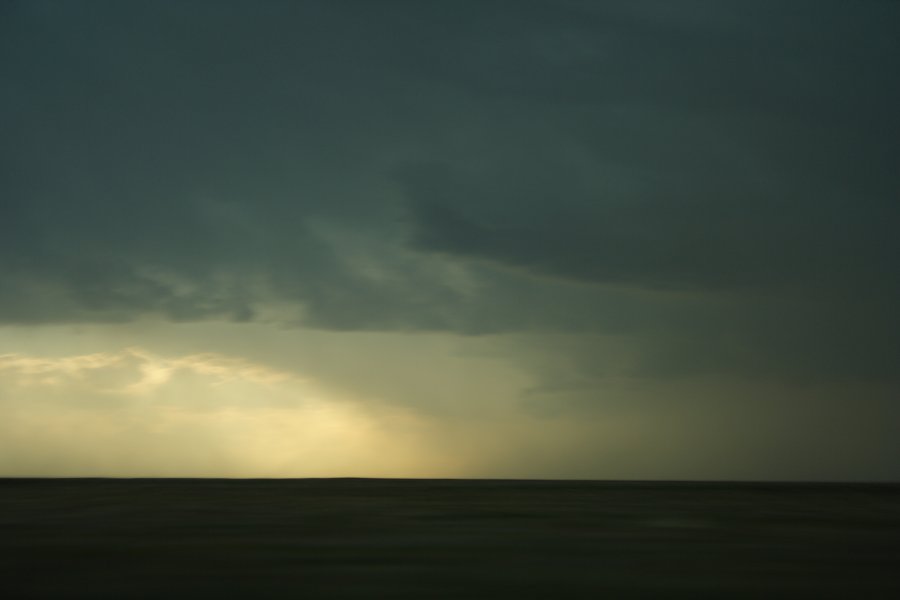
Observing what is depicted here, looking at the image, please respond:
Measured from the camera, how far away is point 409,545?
14.1 m

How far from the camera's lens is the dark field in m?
10.1

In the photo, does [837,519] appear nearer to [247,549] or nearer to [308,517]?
[308,517]

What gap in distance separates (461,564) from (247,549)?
135 inches

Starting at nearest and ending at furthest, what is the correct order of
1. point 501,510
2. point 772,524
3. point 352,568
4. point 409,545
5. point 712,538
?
1. point 352,568
2. point 409,545
3. point 712,538
4. point 772,524
5. point 501,510

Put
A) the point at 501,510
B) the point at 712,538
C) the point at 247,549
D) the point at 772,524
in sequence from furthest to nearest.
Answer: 1. the point at 501,510
2. the point at 772,524
3. the point at 712,538
4. the point at 247,549

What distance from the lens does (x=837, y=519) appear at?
20375 millimetres

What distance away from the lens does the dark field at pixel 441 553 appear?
10.1m

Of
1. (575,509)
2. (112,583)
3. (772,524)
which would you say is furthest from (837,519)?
(112,583)

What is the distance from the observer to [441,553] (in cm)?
1320

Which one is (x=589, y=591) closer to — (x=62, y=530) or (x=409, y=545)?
(x=409, y=545)

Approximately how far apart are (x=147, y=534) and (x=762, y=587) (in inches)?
408

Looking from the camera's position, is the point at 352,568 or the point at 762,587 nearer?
the point at 762,587

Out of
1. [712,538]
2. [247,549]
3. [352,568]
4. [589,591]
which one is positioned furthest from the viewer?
[712,538]

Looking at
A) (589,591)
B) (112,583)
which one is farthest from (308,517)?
(589,591)
